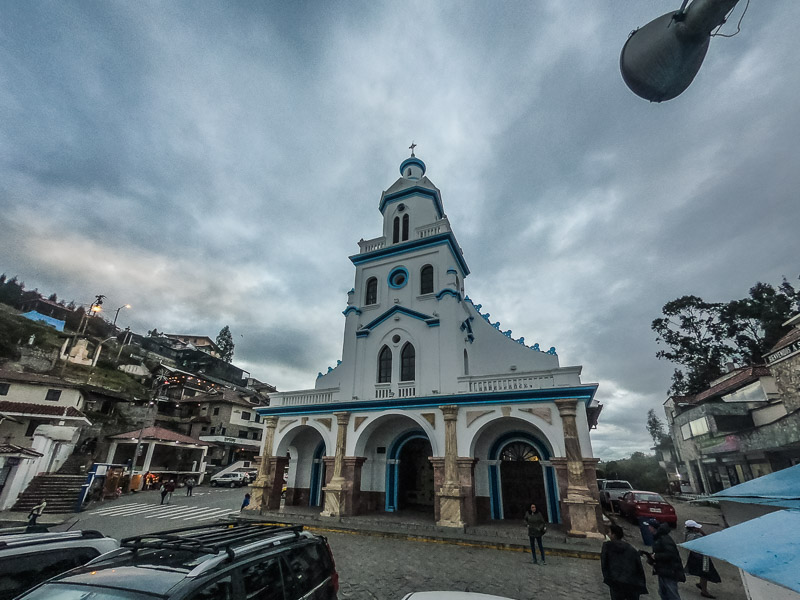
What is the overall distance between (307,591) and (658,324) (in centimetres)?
4329

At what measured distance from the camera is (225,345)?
259 ft

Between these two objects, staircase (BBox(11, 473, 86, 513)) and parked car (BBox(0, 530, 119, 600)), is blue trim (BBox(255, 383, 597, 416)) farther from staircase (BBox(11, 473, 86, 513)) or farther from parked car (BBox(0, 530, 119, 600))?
parked car (BBox(0, 530, 119, 600))

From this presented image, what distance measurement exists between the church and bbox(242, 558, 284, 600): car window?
35.4 feet

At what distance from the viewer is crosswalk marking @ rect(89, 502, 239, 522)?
17.0 meters

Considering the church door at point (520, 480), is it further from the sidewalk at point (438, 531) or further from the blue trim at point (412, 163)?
the blue trim at point (412, 163)

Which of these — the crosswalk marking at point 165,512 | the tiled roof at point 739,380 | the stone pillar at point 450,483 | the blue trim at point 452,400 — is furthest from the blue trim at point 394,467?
the tiled roof at point 739,380

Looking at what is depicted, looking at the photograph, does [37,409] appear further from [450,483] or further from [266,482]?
[450,483]

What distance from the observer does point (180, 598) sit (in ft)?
8.98

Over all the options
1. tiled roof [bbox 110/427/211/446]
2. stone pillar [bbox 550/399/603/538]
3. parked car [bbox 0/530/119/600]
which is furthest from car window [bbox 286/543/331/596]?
tiled roof [bbox 110/427/211/446]

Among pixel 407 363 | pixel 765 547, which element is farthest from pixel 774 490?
pixel 407 363

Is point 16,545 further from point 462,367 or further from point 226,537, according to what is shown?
point 462,367

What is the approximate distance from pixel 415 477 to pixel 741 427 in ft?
79.3

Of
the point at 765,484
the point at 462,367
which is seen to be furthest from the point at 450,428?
the point at 765,484

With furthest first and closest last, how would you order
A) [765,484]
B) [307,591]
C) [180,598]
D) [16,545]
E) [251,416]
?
[251,416] → [765,484] → [307,591] → [16,545] → [180,598]
